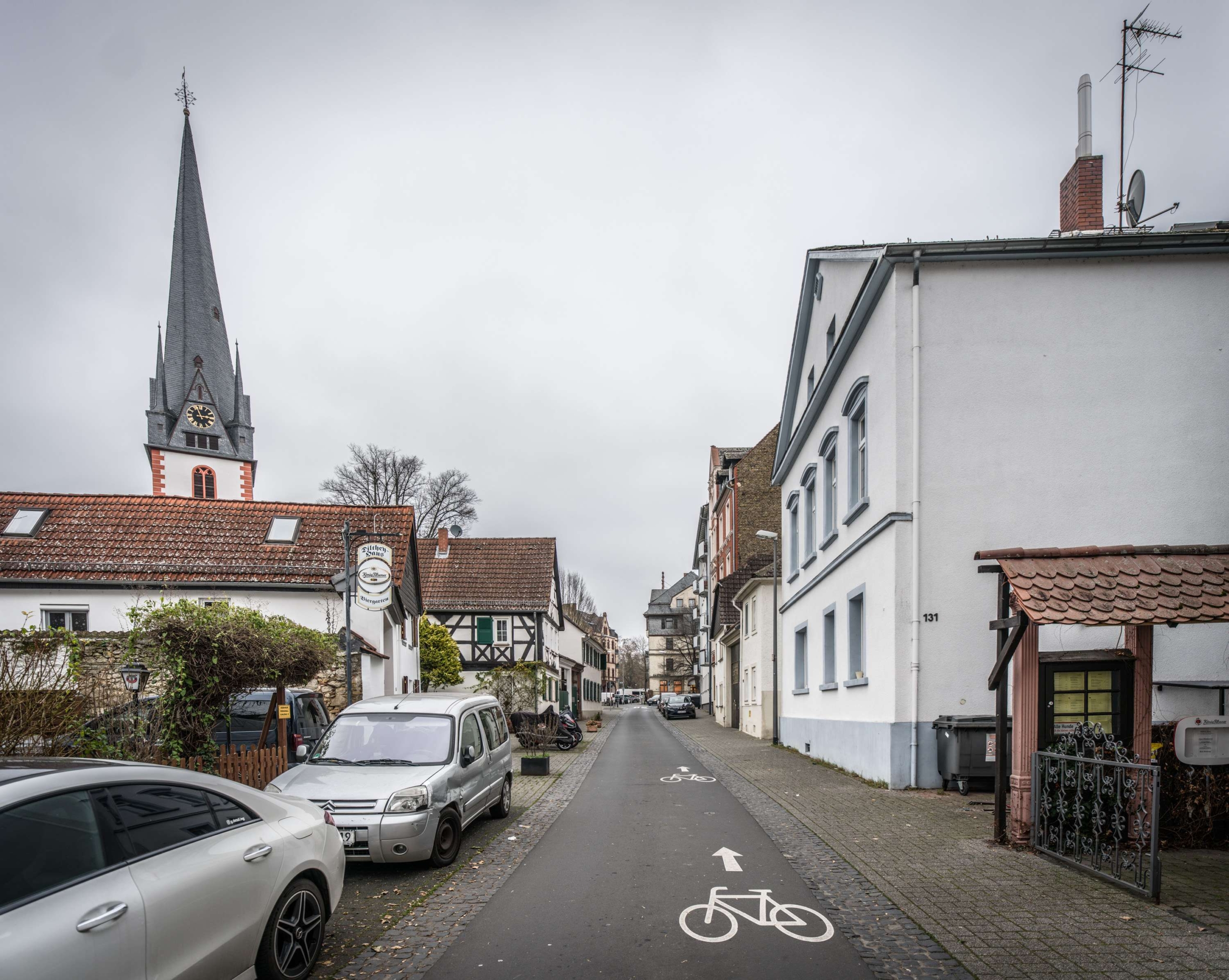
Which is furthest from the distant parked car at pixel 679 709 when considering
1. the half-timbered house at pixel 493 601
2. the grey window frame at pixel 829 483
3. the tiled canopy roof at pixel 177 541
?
the grey window frame at pixel 829 483

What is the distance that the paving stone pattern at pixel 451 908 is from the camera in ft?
17.3

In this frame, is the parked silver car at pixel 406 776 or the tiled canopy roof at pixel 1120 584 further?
the parked silver car at pixel 406 776

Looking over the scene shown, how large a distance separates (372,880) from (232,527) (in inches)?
809

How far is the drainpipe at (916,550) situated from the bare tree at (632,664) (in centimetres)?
11271

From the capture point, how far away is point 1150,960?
5051 millimetres

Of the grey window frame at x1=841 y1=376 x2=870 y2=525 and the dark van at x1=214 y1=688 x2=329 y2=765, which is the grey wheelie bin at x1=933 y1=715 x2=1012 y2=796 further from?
the dark van at x1=214 y1=688 x2=329 y2=765

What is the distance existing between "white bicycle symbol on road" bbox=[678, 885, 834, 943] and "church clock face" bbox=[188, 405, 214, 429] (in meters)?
60.5

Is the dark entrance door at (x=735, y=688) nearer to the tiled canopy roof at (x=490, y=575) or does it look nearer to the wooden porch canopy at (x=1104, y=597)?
the tiled canopy roof at (x=490, y=575)

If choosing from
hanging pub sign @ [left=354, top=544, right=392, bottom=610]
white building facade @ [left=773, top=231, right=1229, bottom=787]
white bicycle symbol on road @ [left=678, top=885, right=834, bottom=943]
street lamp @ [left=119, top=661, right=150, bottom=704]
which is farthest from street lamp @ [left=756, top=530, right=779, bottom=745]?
white bicycle symbol on road @ [left=678, top=885, right=834, bottom=943]

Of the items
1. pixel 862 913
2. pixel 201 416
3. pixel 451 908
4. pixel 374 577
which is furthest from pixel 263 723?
pixel 201 416

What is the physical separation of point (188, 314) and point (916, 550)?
59544 mm

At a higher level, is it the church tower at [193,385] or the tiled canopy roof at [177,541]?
the church tower at [193,385]

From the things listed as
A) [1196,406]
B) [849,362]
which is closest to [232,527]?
[849,362]

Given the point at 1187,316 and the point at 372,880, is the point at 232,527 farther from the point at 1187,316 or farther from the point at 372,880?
the point at 1187,316
